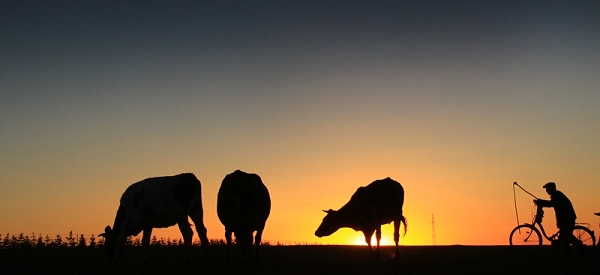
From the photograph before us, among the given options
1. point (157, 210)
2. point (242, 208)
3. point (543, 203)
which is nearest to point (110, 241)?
point (157, 210)

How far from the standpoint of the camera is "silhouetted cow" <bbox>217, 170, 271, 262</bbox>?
20.0 m

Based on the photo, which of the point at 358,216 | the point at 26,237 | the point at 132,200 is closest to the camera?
the point at 132,200

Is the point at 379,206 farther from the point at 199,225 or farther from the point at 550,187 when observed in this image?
the point at 199,225

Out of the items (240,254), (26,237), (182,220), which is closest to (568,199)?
(240,254)

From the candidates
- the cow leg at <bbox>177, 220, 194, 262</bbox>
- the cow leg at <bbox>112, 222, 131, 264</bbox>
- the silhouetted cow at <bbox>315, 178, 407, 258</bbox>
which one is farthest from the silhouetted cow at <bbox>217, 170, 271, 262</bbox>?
the silhouetted cow at <bbox>315, 178, 407, 258</bbox>

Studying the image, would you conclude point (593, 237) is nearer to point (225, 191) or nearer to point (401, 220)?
point (401, 220)

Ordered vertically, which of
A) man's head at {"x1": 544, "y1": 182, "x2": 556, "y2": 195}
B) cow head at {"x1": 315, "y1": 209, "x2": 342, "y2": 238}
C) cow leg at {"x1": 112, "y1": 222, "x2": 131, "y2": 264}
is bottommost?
cow leg at {"x1": 112, "y1": 222, "x2": 131, "y2": 264}

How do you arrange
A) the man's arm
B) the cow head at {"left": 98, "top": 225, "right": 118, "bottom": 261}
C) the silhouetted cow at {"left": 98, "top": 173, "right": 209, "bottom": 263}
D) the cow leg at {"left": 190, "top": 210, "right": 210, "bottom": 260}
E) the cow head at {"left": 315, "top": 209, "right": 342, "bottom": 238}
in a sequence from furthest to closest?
the cow head at {"left": 315, "top": 209, "right": 342, "bottom": 238} → the man's arm → the cow head at {"left": 98, "top": 225, "right": 118, "bottom": 261} → the silhouetted cow at {"left": 98, "top": 173, "right": 209, "bottom": 263} → the cow leg at {"left": 190, "top": 210, "right": 210, "bottom": 260}

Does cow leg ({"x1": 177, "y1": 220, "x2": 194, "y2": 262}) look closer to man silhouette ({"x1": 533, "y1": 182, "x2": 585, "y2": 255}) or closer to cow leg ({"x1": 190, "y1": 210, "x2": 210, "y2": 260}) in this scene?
cow leg ({"x1": 190, "y1": 210, "x2": 210, "y2": 260})

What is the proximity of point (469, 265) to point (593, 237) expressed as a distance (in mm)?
6565

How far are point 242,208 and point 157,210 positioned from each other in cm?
269

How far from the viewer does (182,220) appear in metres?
20.5

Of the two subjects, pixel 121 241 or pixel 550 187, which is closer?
pixel 121 241

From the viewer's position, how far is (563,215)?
23.1m
